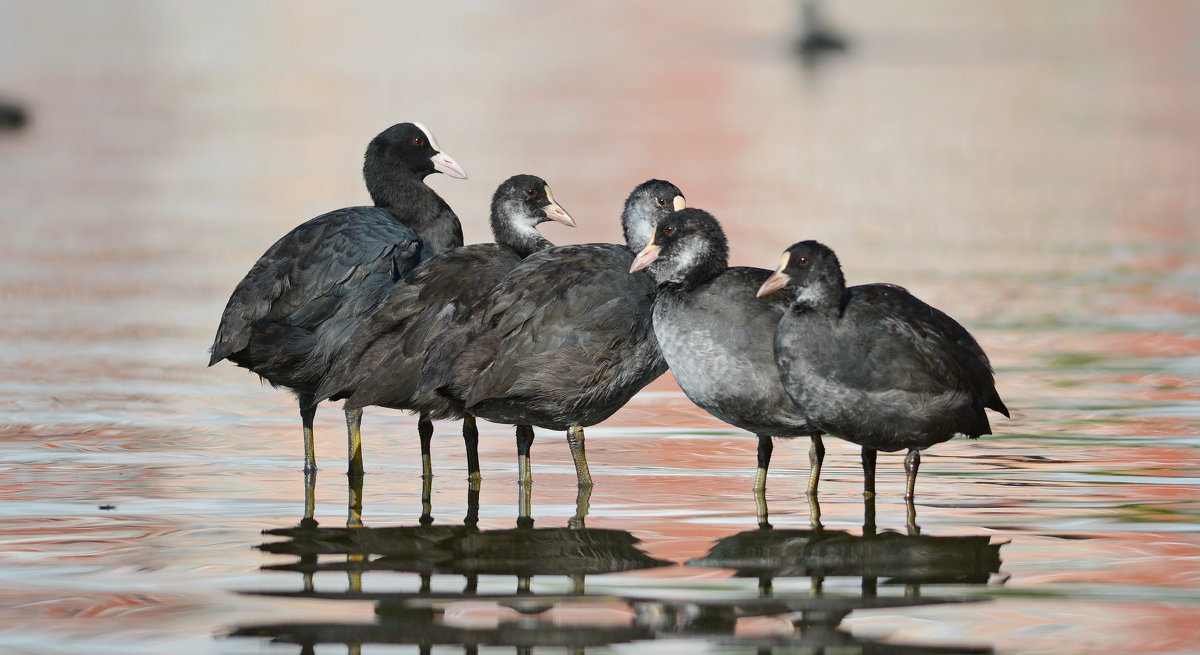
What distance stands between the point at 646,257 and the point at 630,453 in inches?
67.5

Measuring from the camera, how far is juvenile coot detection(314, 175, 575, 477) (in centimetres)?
1018

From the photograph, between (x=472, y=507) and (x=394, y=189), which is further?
(x=394, y=189)

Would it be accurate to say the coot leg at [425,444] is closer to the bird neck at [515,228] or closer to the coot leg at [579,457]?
the coot leg at [579,457]

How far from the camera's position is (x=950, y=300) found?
709 inches

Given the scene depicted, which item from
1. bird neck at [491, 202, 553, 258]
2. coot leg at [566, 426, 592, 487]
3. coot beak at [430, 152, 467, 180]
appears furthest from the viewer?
coot beak at [430, 152, 467, 180]

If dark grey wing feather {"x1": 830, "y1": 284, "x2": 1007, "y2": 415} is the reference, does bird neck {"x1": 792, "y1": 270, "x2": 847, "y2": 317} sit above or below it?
above

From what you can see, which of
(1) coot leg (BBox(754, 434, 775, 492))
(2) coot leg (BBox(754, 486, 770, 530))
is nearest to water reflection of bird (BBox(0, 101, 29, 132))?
(1) coot leg (BBox(754, 434, 775, 492))

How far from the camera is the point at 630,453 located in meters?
11.2

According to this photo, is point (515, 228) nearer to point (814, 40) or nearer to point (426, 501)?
point (426, 501)

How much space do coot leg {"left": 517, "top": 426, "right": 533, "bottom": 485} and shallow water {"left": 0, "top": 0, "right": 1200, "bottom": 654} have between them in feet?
0.67

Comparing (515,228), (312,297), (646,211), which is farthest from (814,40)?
(312,297)

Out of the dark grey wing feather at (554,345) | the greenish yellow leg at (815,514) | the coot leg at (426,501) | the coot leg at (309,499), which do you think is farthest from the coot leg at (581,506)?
the coot leg at (309,499)

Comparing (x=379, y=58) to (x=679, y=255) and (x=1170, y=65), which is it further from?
(x=679, y=255)

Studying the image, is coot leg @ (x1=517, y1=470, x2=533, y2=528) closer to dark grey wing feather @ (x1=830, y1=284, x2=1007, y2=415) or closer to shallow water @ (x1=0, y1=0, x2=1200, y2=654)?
shallow water @ (x1=0, y1=0, x2=1200, y2=654)
